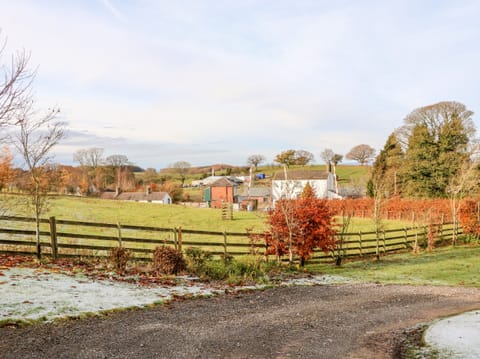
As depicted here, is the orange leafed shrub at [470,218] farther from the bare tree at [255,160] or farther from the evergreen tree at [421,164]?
the bare tree at [255,160]

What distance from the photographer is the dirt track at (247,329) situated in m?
6.52

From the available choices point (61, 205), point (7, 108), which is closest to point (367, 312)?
point (7, 108)

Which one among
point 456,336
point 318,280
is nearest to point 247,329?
point 456,336

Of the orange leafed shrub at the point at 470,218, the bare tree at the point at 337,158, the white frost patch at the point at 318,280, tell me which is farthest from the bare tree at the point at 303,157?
the white frost patch at the point at 318,280

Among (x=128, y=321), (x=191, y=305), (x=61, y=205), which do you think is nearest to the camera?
(x=128, y=321)

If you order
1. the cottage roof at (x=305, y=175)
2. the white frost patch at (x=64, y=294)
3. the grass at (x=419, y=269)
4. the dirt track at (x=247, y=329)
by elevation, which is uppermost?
the cottage roof at (x=305, y=175)

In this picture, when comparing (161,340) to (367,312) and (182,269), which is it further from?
(182,269)

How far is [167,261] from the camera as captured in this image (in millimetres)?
13109

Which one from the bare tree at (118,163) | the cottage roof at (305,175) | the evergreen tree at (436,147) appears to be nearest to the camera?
the evergreen tree at (436,147)

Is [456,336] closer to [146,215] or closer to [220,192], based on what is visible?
[146,215]

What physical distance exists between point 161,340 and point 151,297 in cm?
305

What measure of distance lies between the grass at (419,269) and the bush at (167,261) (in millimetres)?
6570

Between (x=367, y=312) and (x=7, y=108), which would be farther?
(x=367, y=312)

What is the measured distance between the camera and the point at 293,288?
40.7 feet
